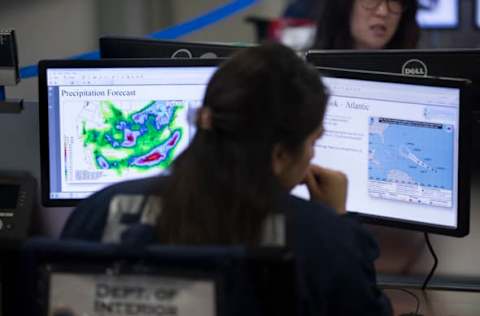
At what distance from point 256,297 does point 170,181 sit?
8.8 inches

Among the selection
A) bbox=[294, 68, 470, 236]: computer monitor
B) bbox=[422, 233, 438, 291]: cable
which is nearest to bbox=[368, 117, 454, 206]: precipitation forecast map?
bbox=[294, 68, 470, 236]: computer monitor

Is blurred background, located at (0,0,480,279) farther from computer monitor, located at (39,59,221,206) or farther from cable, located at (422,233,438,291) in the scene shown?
computer monitor, located at (39,59,221,206)

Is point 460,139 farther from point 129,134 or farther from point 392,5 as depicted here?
point 392,5

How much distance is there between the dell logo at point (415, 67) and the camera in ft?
6.87

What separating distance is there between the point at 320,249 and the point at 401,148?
0.61m

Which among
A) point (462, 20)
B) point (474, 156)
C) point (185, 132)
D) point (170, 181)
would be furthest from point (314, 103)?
point (462, 20)

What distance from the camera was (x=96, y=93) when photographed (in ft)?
6.29

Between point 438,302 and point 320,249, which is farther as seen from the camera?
point 438,302

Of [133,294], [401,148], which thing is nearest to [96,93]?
[401,148]

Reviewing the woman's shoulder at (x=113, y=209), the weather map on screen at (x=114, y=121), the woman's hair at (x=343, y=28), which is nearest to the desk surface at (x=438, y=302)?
the weather map on screen at (x=114, y=121)

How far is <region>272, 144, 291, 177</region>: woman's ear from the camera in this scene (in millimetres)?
1257

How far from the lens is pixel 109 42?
2258 millimetres

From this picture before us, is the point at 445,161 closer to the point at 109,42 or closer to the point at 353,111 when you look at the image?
the point at 353,111

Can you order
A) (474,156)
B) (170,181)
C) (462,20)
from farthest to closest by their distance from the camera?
(462,20)
(474,156)
(170,181)
